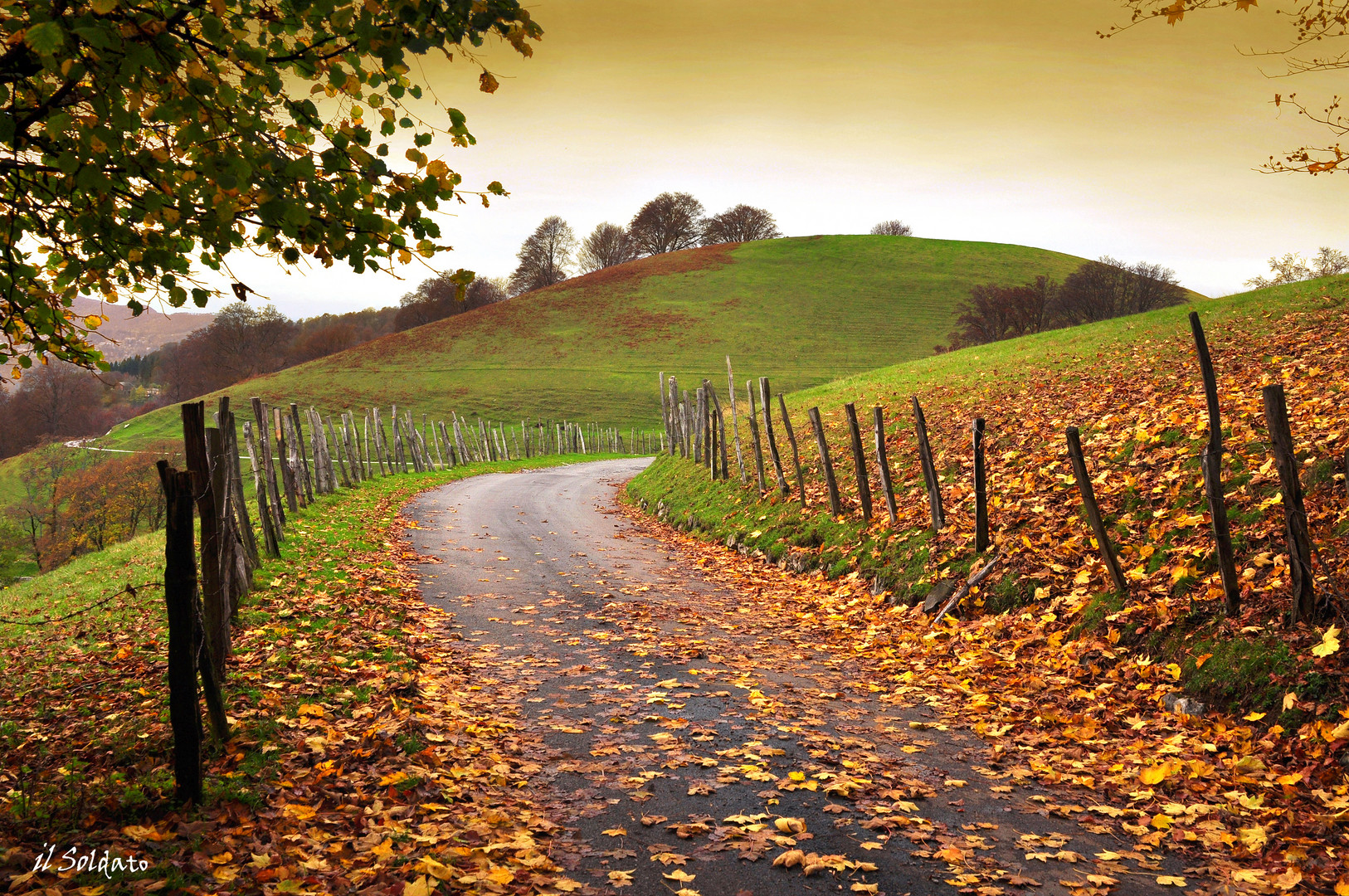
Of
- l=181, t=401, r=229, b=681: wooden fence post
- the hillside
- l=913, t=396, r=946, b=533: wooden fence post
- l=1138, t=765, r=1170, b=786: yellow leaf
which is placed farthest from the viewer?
the hillside

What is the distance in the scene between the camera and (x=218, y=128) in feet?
14.0

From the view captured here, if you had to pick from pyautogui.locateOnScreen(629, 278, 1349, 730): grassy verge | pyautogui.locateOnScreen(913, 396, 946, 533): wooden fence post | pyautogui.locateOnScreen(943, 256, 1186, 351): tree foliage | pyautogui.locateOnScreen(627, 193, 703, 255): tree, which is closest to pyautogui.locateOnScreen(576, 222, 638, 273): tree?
pyautogui.locateOnScreen(627, 193, 703, 255): tree

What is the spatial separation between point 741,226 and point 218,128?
3980 inches

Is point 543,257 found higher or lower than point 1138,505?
higher

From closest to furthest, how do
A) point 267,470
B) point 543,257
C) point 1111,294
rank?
point 267,470 < point 1111,294 < point 543,257

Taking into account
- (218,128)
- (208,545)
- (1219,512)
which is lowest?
(1219,512)

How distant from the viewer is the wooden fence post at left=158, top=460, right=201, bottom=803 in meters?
4.66

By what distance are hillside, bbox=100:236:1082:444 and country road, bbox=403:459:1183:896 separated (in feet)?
140

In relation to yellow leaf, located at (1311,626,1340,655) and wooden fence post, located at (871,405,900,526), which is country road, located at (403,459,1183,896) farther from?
wooden fence post, located at (871,405,900,526)

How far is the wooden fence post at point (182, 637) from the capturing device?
4664 mm

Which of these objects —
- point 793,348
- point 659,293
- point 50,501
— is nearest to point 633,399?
point 793,348

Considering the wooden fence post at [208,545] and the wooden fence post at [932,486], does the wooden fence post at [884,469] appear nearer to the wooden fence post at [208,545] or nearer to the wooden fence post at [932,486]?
the wooden fence post at [932,486]

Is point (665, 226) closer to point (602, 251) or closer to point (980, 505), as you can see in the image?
point (602, 251)

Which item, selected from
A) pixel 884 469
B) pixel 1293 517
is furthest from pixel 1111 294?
pixel 1293 517
